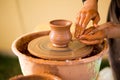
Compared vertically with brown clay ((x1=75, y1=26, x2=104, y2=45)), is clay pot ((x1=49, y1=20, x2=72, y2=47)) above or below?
above

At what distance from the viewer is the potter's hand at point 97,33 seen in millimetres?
979

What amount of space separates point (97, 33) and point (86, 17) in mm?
117

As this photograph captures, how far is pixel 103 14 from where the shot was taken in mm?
2156

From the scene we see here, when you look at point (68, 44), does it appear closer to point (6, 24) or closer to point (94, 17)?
point (94, 17)

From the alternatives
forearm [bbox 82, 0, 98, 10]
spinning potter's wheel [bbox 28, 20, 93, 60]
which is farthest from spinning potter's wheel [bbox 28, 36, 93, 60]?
forearm [bbox 82, 0, 98, 10]

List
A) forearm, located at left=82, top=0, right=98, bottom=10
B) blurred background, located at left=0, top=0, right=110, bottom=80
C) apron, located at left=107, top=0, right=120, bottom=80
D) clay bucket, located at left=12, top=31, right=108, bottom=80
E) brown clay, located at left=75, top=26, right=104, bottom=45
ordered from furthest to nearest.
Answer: blurred background, located at left=0, top=0, right=110, bottom=80 < apron, located at left=107, top=0, right=120, bottom=80 < forearm, located at left=82, top=0, right=98, bottom=10 < brown clay, located at left=75, top=26, right=104, bottom=45 < clay bucket, located at left=12, top=31, right=108, bottom=80

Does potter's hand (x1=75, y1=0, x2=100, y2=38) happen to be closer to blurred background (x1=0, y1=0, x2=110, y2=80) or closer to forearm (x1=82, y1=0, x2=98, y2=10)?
forearm (x1=82, y1=0, x2=98, y2=10)

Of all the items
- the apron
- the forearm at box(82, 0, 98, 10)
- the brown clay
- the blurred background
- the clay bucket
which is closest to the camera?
the clay bucket

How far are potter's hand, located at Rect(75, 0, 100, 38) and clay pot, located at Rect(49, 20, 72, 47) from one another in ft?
0.22

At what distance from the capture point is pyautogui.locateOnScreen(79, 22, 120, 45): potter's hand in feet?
3.21

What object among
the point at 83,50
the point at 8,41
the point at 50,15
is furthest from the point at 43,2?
the point at 83,50

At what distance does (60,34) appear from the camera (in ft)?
3.04

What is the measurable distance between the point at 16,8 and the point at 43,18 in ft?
1.00

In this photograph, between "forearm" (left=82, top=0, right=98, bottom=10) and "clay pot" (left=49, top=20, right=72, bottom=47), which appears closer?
"clay pot" (left=49, top=20, right=72, bottom=47)
